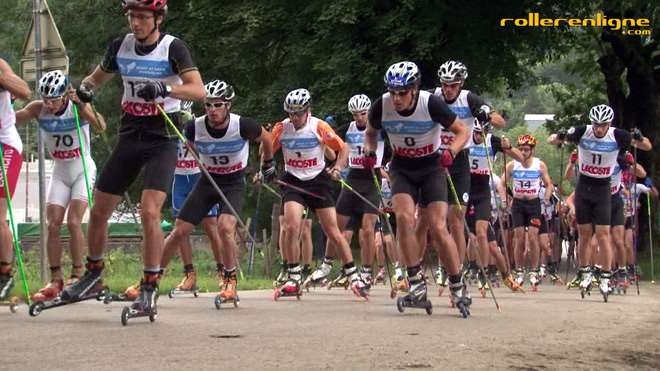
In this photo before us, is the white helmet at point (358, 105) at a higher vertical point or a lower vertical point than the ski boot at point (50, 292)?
higher

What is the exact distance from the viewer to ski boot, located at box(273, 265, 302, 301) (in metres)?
14.0

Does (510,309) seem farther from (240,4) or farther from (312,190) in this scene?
(240,4)

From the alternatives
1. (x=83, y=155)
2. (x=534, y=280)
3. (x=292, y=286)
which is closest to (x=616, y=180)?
(x=534, y=280)

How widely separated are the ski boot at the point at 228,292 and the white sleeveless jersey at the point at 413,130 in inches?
88.3

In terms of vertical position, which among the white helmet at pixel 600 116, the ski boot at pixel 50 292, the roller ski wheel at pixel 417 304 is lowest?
the roller ski wheel at pixel 417 304

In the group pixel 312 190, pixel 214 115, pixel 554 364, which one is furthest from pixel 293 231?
pixel 554 364

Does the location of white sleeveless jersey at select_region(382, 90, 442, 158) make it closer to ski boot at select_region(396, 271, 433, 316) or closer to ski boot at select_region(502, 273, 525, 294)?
ski boot at select_region(396, 271, 433, 316)

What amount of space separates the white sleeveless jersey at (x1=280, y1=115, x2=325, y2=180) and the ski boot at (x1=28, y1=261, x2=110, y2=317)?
4.73m

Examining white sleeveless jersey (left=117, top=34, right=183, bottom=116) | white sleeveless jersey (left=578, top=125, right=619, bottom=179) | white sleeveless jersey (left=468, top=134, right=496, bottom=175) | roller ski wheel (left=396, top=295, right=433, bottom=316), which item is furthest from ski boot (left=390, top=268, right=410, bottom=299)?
white sleeveless jersey (left=117, top=34, right=183, bottom=116)

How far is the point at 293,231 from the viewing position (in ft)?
46.8

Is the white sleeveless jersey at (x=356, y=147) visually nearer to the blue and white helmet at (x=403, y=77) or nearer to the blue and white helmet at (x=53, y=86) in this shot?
the blue and white helmet at (x=403, y=77)

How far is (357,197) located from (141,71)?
24.5ft

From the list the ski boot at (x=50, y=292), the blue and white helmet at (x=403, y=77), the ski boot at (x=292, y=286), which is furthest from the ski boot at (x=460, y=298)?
the ski boot at (x=50, y=292)

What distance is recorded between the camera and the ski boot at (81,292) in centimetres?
1012
